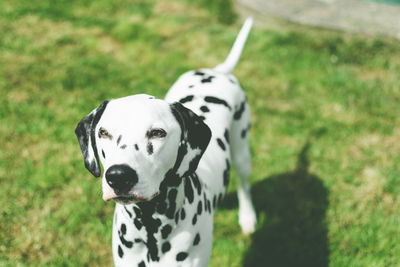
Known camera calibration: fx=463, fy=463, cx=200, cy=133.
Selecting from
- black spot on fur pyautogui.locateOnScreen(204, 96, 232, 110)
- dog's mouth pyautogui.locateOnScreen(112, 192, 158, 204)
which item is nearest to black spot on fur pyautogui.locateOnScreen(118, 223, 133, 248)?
dog's mouth pyautogui.locateOnScreen(112, 192, 158, 204)

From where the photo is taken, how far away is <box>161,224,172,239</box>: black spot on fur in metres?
3.00

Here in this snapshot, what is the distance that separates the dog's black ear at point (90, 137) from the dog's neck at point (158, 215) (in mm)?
339

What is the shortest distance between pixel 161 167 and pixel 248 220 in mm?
2334

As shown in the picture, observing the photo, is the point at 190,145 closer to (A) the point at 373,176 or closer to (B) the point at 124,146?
(B) the point at 124,146

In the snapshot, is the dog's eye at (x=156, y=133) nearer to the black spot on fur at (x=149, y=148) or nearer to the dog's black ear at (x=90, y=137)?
the black spot on fur at (x=149, y=148)

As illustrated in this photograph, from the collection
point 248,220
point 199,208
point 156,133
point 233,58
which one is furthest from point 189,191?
point 233,58

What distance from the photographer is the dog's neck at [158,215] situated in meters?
2.90

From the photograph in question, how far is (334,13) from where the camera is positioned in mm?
7715

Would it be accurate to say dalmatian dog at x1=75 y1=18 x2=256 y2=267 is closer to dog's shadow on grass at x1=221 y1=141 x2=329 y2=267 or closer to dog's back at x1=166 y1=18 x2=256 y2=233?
dog's back at x1=166 y1=18 x2=256 y2=233

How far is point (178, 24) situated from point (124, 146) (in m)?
5.84

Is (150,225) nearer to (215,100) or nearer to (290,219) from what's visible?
(215,100)

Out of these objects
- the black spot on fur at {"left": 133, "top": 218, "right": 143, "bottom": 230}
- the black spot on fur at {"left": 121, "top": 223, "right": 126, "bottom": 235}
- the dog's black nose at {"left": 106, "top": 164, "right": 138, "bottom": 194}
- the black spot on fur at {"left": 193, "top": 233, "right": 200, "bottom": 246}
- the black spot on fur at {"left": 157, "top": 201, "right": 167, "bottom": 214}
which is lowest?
the black spot on fur at {"left": 193, "top": 233, "right": 200, "bottom": 246}

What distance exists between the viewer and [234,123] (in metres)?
4.29

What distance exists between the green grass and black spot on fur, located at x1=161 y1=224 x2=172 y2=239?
146cm
